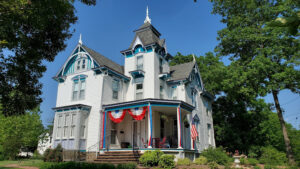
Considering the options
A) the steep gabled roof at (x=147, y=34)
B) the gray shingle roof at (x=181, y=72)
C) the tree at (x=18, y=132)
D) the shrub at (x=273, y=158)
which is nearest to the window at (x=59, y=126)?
the tree at (x=18, y=132)

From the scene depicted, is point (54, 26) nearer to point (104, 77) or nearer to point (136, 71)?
point (104, 77)

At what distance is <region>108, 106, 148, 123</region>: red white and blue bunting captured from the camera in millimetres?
16906

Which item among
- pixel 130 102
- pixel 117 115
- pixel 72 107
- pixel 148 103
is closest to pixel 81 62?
pixel 72 107

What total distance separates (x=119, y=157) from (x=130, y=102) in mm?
4205

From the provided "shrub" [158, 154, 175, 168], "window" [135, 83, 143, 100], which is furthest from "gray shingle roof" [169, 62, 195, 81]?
"shrub" [158, 154, 175, 168]

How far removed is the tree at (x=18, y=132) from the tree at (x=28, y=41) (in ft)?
52.7

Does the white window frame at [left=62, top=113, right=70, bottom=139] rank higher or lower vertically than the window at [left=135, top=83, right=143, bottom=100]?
lower

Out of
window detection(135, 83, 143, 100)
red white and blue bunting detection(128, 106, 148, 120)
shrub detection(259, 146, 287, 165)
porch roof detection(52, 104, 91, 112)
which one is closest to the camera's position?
red white and blue bunting detection(128, 106, 148, 120)

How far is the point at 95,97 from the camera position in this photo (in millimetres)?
19109

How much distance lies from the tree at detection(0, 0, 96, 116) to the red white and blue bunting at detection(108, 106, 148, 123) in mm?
6795

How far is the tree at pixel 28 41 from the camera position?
8.43 metres

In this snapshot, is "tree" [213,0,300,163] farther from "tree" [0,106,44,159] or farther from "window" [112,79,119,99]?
"tree" [0,106,44,159]

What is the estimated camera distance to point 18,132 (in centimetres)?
2747

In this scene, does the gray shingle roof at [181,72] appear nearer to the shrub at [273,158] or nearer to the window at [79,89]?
the window at [79,89]
